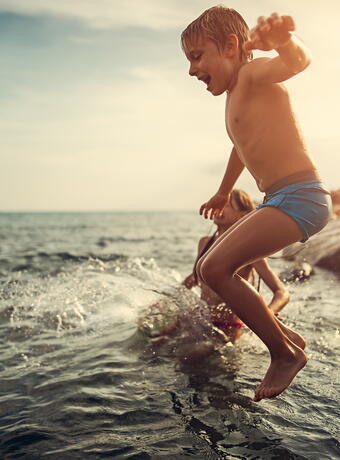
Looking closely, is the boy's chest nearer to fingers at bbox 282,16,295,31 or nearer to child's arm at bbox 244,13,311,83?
child's arm at bbox 244,13,311,83

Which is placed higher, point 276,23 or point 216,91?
point 276,23

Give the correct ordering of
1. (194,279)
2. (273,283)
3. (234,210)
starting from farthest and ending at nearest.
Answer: (194,279), (234,210), (273,283)

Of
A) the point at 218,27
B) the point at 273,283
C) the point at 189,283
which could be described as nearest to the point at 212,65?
the point at 218,27

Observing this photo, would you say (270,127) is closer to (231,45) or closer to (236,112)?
(236,112)

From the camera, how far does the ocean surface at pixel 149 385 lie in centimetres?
298

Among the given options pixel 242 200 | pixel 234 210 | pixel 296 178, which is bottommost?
pixel 234 210

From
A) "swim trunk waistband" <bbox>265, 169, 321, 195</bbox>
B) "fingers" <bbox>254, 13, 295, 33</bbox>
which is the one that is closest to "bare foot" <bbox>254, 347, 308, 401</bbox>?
"swim trunk waistband" <bbox>265, 169, 321, 195</bbox>

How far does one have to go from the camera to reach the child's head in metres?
5.38

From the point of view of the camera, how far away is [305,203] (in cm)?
292

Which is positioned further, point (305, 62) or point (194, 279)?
point (194, 279)

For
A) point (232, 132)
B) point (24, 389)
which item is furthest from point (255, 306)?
point (24, 389)

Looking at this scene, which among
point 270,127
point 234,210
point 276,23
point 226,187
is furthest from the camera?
point 234,210

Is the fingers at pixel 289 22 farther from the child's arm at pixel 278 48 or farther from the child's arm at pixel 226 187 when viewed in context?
the child's arm at pixel 226 187

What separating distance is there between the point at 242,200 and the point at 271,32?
9.74ft
